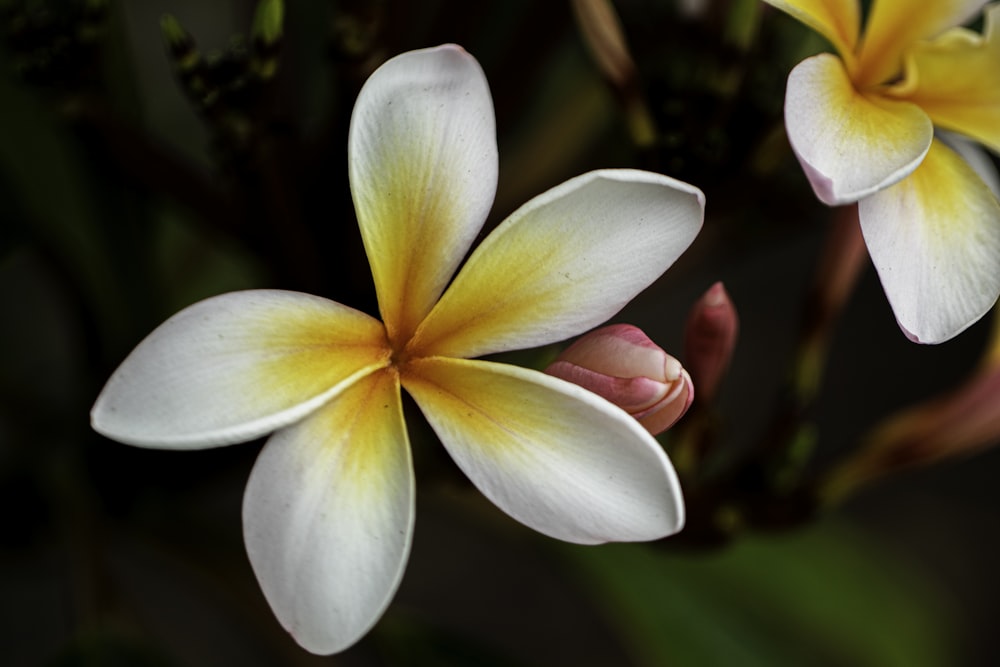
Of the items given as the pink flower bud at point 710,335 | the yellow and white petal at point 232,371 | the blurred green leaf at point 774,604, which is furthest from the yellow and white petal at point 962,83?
the blurred green leaf at point 774,604

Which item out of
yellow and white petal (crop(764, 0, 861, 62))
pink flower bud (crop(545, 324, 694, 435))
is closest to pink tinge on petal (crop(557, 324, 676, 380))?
pink flower bud (crop(545, 324, 694, 435))

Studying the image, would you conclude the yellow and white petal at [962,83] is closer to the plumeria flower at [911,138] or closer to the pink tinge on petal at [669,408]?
the plumeria flower at [911,138]

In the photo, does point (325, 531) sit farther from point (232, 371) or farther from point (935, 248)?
point (935, 248)

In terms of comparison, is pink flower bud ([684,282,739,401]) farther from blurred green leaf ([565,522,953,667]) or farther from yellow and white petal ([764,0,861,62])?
blurred green leaf ([565,522,953,667])

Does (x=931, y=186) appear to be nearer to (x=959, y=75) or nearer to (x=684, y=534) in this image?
(x=959, y=75)

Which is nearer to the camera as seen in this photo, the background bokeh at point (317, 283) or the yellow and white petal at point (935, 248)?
the yellow and white petal at point (935, 248)

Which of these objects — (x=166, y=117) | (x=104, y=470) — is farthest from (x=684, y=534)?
(x=166, y=117)
